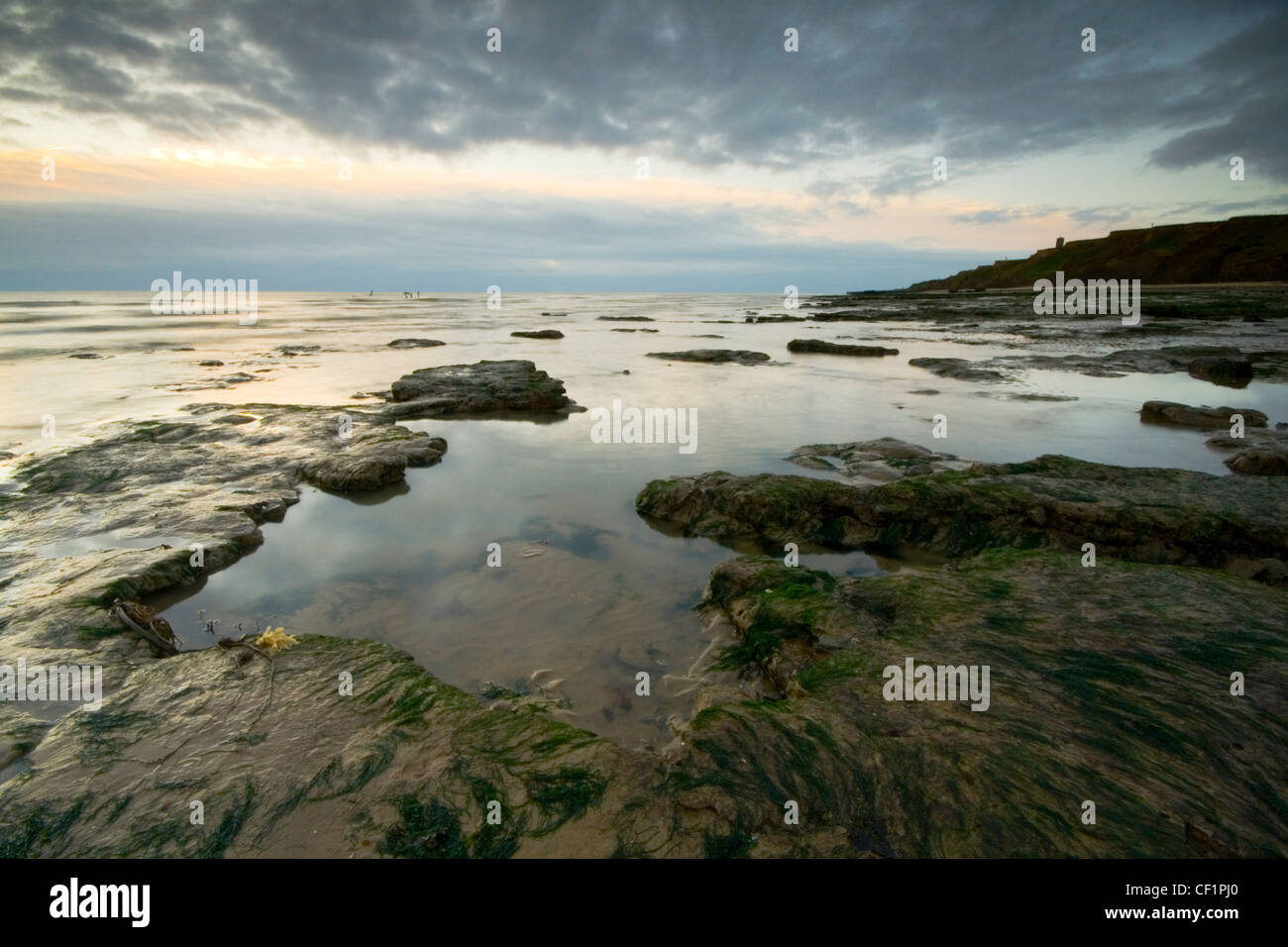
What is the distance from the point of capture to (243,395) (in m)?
15.2

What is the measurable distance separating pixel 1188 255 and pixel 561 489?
86077 mm

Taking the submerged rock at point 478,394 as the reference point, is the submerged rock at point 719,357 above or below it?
above

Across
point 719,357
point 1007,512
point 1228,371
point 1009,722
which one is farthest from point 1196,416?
point 719,357

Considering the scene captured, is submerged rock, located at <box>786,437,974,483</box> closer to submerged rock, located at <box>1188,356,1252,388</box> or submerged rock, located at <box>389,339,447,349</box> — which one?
submerged rock, located at <box>1188,356,1252,388</box>

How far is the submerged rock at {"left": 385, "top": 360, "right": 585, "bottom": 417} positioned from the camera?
13.0 metres

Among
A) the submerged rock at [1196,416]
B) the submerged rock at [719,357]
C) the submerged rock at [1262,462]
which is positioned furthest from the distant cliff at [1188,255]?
the submerged rock at [1262,462]

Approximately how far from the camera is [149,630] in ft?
14.6

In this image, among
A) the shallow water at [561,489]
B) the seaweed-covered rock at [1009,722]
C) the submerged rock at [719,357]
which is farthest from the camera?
the submerged rock at [719,357]

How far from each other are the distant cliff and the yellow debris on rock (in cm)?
8209

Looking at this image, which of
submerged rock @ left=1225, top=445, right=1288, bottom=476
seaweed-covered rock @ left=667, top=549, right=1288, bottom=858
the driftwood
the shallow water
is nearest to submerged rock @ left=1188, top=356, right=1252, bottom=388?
the shallow water

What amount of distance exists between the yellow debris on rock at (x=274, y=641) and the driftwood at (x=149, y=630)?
87cm

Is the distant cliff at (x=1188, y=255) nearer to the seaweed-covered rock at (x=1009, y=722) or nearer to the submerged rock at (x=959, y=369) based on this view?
the submerged rock at (x=959, y=369)

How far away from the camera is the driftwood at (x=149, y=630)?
4379 mm

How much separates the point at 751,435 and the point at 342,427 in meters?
7.74
